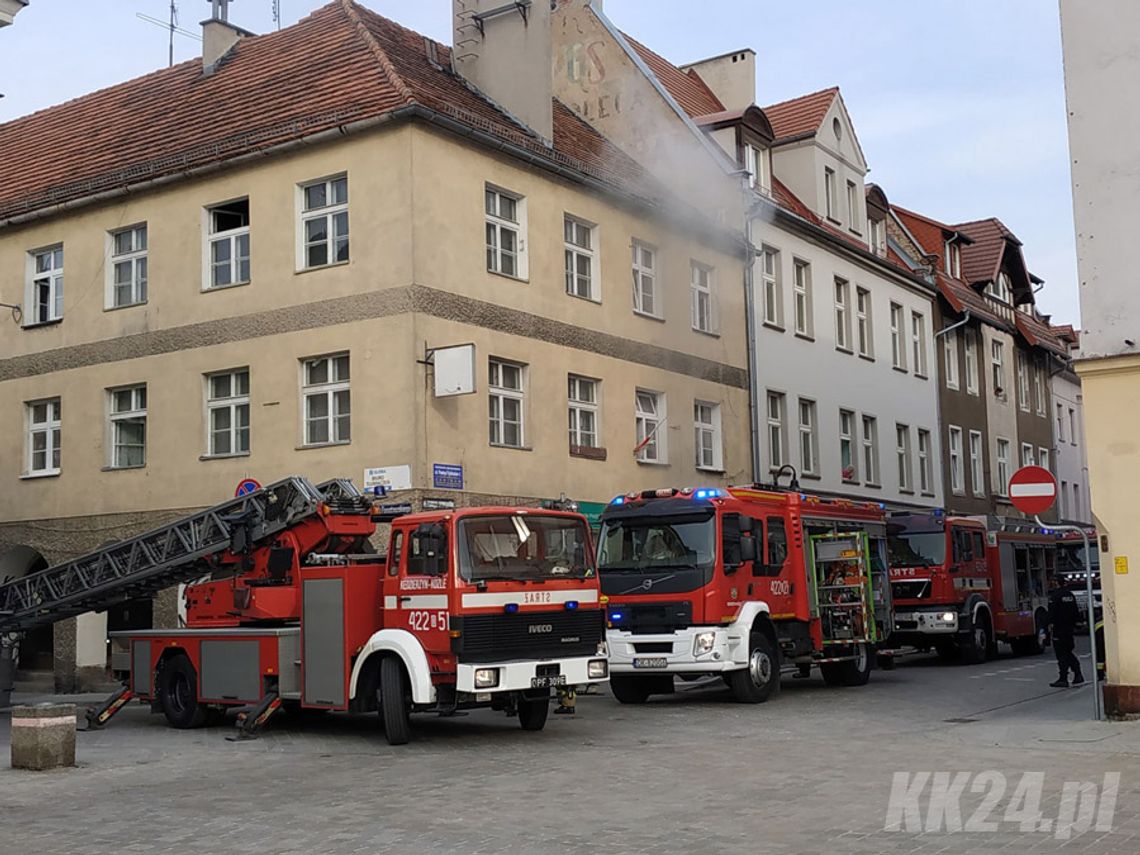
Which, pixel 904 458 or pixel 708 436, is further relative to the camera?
pixel 904 458

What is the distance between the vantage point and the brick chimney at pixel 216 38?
90.4 ft

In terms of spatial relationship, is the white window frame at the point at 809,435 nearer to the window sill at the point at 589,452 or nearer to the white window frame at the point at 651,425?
the white window frame at the point at 651,425

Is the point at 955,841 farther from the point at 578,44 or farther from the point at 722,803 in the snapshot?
the point at 578,44

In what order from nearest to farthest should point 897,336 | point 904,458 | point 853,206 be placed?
point 853,206 < point 904,458 < point 897,336

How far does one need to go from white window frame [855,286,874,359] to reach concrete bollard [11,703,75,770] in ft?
85.8

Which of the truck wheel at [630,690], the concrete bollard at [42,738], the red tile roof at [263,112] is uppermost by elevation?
the red tile roof at [263,112]

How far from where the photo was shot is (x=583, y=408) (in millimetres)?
24922

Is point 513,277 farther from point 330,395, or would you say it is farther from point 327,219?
point 330,395

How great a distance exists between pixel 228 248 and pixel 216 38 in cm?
615

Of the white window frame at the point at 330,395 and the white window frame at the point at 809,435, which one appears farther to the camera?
the white window frame at the point at 809,435

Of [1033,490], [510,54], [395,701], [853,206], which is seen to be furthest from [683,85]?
[395,701]

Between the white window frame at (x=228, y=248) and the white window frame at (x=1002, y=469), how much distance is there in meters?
26.8

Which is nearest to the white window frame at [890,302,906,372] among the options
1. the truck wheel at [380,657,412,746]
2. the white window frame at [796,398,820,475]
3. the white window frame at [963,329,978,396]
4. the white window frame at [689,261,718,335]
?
the white window frame at [963,329,978,396]

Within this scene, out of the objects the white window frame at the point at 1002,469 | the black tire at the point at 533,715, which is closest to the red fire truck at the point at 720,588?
the black tire at the point at 533,715
